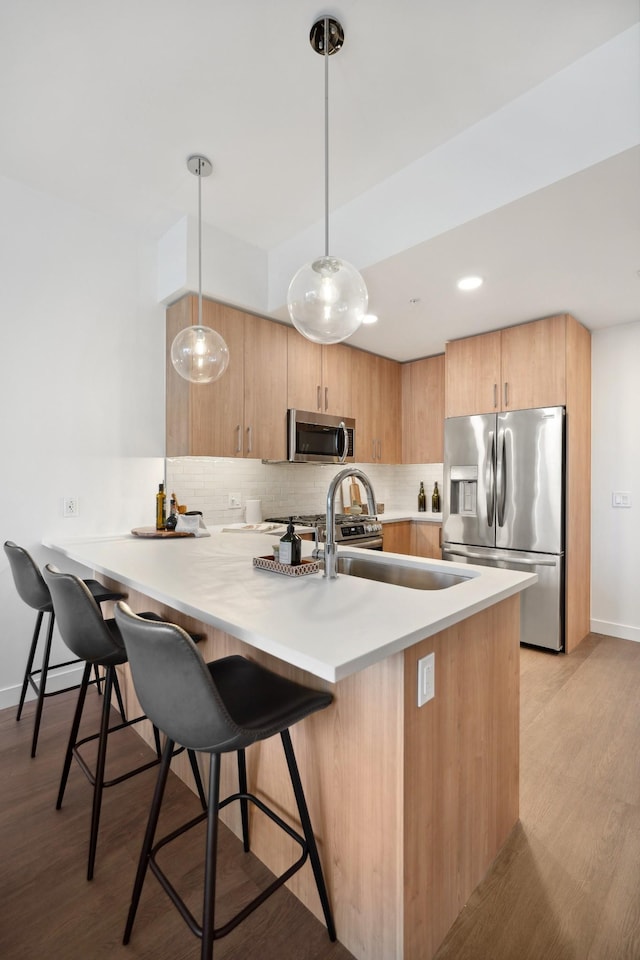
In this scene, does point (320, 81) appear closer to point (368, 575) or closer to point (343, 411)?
point (368, 575)

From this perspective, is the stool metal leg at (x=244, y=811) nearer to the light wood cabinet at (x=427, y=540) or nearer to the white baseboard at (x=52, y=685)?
the white baseboard at (x=52, y=685)

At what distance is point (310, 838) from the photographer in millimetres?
1227

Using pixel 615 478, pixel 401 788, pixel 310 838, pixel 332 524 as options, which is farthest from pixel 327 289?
pixel 615 478

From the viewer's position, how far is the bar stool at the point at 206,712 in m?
1.00

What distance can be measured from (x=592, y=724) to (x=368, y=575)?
1428mm

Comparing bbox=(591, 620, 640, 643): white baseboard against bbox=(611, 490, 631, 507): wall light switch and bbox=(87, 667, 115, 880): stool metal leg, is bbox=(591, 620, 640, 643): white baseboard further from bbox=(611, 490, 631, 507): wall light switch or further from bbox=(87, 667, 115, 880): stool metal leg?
bbox=(87, 667, 115, 880): stool metal leg

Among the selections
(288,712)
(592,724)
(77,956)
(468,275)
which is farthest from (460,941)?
(468,275)

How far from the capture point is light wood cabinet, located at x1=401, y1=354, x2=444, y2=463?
4.57m

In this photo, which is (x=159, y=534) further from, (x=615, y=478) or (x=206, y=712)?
(x=615, y=478)

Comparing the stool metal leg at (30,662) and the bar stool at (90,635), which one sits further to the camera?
the stool metal leg at (30,662)

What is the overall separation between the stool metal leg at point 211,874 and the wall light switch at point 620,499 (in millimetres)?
3638

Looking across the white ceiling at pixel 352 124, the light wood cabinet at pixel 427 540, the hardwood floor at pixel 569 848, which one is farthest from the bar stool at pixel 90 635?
the light wood cabinet at pixel 427 540

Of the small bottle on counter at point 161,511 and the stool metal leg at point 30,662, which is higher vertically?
the small bottle on counter at point 161,511

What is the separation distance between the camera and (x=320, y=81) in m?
1.90
